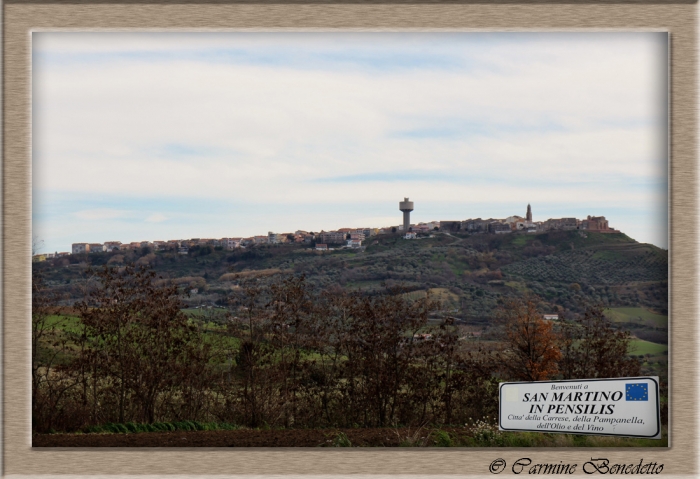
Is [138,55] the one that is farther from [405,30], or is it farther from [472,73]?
[472,73]

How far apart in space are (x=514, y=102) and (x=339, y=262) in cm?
474

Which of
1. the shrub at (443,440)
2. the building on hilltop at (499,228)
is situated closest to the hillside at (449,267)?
the building on hilltop at (499,228)

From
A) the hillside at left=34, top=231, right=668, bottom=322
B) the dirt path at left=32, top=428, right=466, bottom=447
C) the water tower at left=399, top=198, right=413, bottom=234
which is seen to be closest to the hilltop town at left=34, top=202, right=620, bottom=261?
the water tower at left=399, top=198, right=413, bottom=234

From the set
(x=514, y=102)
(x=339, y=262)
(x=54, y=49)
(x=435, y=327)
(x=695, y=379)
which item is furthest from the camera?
(x=339, y=262)

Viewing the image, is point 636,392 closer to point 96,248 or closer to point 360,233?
point 360,233

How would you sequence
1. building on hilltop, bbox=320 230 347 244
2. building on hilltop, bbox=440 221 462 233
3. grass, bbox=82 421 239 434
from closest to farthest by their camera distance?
1. grass, bbox=82 421 239 434
2. building on hilltop, bbox=440 221 462 233
3. building on hilltop, bbox=320 230 347 244

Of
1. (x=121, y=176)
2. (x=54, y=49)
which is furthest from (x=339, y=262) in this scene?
(x=54, y=49)

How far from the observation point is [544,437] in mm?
8844

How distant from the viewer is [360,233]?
12211 mm

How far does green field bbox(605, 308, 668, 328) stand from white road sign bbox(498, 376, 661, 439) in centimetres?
81

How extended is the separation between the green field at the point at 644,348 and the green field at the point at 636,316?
0.29 m

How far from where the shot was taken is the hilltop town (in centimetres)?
1104

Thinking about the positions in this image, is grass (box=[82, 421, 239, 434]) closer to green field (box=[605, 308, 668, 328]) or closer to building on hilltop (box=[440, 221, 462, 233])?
building on hilltop (box=[440, 221, 462, 233])

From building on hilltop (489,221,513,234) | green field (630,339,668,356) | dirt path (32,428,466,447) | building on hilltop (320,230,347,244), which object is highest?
building on hilltop (489,221,513,234)
